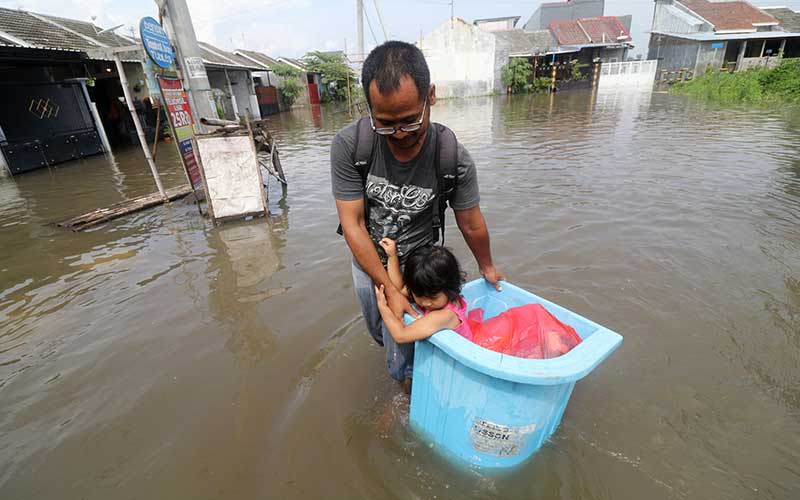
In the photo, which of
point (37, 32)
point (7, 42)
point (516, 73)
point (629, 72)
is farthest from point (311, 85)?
point (629, 72)

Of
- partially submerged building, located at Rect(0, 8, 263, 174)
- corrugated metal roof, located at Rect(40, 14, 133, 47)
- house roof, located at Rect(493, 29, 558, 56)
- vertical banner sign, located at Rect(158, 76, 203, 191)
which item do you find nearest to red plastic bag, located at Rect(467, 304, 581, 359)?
vertical banner sign, located at Rect(158, 76, 203, 191)

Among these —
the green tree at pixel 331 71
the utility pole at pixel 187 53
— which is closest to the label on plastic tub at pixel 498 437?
the utility pole at pixel 187 53

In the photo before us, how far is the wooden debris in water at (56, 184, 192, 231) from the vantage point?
558 cm

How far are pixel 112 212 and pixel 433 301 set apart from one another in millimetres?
6116

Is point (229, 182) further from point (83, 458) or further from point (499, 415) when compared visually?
point (499, 415)

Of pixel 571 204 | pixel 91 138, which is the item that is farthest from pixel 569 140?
pixel 91 138

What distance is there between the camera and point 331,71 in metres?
31.8

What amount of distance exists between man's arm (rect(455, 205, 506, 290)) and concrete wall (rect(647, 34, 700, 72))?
1340 inches

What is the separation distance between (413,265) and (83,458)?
204 centimetres

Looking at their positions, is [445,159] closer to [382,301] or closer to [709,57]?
[382,301]

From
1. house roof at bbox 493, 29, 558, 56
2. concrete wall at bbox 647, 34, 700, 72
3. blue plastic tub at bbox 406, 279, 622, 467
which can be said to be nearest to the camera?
blue plastic tub at bbox 406, 279, 622, 467

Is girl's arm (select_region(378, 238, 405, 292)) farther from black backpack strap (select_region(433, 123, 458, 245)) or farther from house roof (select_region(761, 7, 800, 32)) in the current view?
house roof (select_region(761, 7, 800, 32))

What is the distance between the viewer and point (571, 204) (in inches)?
216

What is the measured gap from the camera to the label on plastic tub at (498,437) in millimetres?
1567
